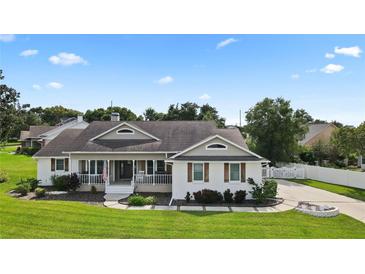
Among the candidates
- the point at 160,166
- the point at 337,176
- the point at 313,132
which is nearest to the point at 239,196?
the point at 160,166

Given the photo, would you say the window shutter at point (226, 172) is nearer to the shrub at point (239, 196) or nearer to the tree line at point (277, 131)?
the shrub at point (239, 196)

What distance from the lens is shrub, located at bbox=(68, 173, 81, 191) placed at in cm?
1975

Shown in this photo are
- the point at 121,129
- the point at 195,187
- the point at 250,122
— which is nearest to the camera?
the point at 195,187

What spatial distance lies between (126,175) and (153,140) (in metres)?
3.50

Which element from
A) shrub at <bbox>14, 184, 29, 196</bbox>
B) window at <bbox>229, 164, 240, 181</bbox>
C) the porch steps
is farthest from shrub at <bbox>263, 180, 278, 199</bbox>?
shrub at <bbox>14, 184, 29, 196</bbox>

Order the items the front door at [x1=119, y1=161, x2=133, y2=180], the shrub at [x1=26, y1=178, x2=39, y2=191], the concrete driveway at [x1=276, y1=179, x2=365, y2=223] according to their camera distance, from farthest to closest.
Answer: the front door at [x1=119, y1=161, x2=133, y2=180] < the shrub at [x1=26, y1=178, x2=39, y2=191] < the concrete driveway at [x1=276, y1=179, x2=365, y2=223]

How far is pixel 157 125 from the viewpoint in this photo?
23.7 meters

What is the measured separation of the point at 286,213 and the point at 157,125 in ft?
40.8

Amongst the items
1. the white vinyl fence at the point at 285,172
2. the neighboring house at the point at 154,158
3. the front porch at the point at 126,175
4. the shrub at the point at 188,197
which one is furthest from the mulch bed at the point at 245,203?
the white vinyl fence at the point at 285,172

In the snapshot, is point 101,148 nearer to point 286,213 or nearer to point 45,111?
point 286,213

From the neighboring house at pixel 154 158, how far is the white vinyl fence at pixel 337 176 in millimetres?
8443

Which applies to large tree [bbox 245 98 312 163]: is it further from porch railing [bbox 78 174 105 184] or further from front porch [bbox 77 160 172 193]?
porch railing [bbox 78 174 105 184]

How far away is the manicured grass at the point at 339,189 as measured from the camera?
19.0m

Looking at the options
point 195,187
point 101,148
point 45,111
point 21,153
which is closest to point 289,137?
point 195,187
